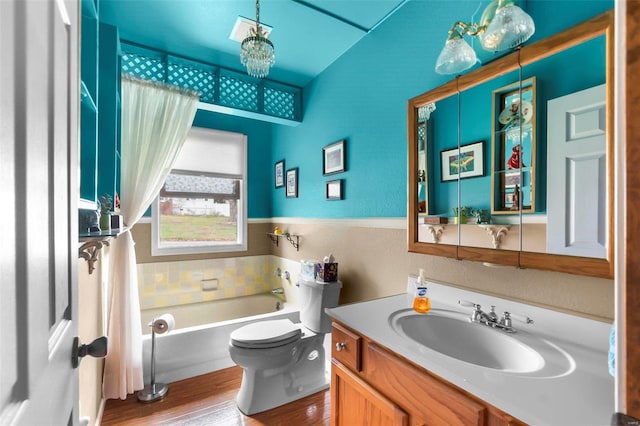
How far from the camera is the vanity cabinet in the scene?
768 millimetres

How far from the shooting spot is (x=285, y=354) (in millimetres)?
1837

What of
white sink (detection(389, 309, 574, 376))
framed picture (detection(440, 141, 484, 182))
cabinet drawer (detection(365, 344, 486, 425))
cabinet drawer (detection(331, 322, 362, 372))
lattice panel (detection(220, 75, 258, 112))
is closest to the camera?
Result: cabinet drawer (detection(365, 344, 486, 425))

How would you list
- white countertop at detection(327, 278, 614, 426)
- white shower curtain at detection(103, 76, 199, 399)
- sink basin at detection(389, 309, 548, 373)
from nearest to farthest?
white countertop at detection(327, 278, 614, 426)
sink basin at detection(389, 309, 548, 373)
white shower curtain at detection(103, 76, 199, 399)

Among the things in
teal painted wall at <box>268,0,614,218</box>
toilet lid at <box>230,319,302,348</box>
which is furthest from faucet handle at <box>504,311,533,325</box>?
toilet lid at <box>230,319,302,348</box>

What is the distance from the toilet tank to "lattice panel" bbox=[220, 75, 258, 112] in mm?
1680

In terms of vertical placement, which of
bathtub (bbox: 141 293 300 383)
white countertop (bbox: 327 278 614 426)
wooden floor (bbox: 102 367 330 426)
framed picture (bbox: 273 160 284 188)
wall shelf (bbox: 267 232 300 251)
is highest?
framed picture (bbox: 273 160 284 188)

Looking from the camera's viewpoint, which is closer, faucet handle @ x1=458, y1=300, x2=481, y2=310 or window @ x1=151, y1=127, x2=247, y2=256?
faucet handle @ x1=458, y1=300, x2=481, y2=310

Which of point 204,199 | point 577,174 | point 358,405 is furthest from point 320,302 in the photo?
point 204,199

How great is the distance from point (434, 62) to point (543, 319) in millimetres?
1329

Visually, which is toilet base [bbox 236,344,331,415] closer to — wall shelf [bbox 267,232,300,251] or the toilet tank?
the toilet tank

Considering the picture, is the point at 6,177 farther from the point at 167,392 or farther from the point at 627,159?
the point at 167,392

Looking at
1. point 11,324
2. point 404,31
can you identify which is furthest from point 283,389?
point 404,31

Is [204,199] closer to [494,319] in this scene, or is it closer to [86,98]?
[86,98]

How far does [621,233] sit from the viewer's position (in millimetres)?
398
